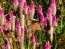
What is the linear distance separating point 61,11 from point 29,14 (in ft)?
4.46

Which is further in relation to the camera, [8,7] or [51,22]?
[8,7]

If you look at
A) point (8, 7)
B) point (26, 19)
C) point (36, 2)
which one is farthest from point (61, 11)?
point (26, 19)

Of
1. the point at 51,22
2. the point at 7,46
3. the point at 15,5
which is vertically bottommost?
the point at 7,46

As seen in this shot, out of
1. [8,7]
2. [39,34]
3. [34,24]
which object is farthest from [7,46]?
[8,7]

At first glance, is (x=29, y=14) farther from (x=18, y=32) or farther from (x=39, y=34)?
(x=39, y=34)

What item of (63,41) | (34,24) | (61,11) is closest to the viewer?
(63,41)

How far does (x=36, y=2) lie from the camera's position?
3.46 m

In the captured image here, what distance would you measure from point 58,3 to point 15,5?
5.32 feet

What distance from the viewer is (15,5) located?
1804mm

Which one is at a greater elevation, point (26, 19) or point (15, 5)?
point (15, 5)

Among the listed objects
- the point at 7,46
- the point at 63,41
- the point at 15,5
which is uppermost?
the point at 15,5

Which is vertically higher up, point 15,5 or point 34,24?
point 15,5

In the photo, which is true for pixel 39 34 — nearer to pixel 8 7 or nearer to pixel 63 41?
pixel 63 41

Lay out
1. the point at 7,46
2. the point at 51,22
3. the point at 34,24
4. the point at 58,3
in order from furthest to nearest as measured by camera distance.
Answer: the point at 58,3
the point at 34,24
the point at 51,22
the point at 7,46
